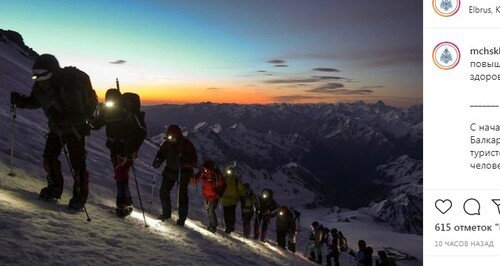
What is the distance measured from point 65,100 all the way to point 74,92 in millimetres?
224

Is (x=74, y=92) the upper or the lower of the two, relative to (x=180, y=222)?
upper

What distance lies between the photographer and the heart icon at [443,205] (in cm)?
664

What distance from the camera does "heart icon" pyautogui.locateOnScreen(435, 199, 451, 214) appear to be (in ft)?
21.8

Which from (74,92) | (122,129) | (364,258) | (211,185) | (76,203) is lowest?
(364,258)

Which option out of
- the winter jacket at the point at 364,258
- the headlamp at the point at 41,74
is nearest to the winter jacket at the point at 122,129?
the headlamp at the point at 41,74

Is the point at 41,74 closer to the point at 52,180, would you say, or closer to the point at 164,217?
the point at 52,180

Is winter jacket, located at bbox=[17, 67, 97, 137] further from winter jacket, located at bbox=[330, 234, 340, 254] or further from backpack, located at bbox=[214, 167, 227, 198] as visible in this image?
winter jacket, located at bbox=[330, 234, 340, 254]

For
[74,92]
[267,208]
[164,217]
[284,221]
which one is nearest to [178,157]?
Result: [164,217]

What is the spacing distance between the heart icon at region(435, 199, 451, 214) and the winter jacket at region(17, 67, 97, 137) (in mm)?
6587

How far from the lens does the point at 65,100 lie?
796cm

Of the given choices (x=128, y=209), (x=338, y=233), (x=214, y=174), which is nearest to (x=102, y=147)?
(x=338, y=233)

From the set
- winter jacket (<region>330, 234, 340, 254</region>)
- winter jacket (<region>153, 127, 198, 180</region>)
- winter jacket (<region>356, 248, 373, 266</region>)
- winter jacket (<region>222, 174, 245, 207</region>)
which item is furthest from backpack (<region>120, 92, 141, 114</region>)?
winter jacket (<region>330, 234, 340, 254</region>)

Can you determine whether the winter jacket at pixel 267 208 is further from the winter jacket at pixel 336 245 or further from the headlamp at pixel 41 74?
the headlamp at pixel 41 74

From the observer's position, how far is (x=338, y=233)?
2403 centimetres
